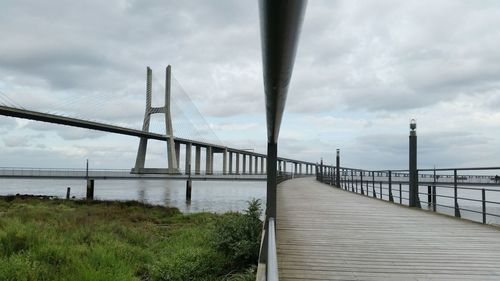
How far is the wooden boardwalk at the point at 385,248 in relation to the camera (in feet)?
15.9

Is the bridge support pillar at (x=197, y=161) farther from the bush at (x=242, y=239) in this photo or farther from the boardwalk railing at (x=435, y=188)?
the bush at (x=242, y=239)

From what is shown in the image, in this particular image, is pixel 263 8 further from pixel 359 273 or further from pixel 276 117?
pixel 359 273

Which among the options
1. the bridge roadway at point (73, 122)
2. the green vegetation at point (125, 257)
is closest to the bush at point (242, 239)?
the green vegetation at point (125, 257)

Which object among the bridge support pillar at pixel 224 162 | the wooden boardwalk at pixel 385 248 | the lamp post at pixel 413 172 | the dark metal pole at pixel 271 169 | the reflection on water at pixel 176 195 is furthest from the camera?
the bridge support pillar at pixel 224 162

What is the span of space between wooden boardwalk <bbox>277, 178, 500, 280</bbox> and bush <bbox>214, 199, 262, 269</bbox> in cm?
50

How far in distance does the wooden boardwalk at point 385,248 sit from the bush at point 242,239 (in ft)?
1.64

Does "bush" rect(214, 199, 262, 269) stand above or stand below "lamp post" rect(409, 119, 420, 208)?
below

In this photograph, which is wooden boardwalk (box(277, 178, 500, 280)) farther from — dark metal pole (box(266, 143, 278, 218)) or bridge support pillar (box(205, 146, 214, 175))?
bridge support pillar (box(205, 146, 214, 175))

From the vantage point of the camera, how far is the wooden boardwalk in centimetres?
484

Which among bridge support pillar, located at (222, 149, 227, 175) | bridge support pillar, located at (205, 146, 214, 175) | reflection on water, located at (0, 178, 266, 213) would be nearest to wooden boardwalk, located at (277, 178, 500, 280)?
reflection on water, located at (0, 178, 266, 213)

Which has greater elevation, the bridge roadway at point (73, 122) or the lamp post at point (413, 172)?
the bridge roadway at point (73, 122)

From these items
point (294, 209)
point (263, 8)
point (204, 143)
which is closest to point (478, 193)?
point (204, 143)

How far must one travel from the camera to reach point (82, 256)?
9.55 meters

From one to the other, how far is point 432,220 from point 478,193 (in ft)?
170
